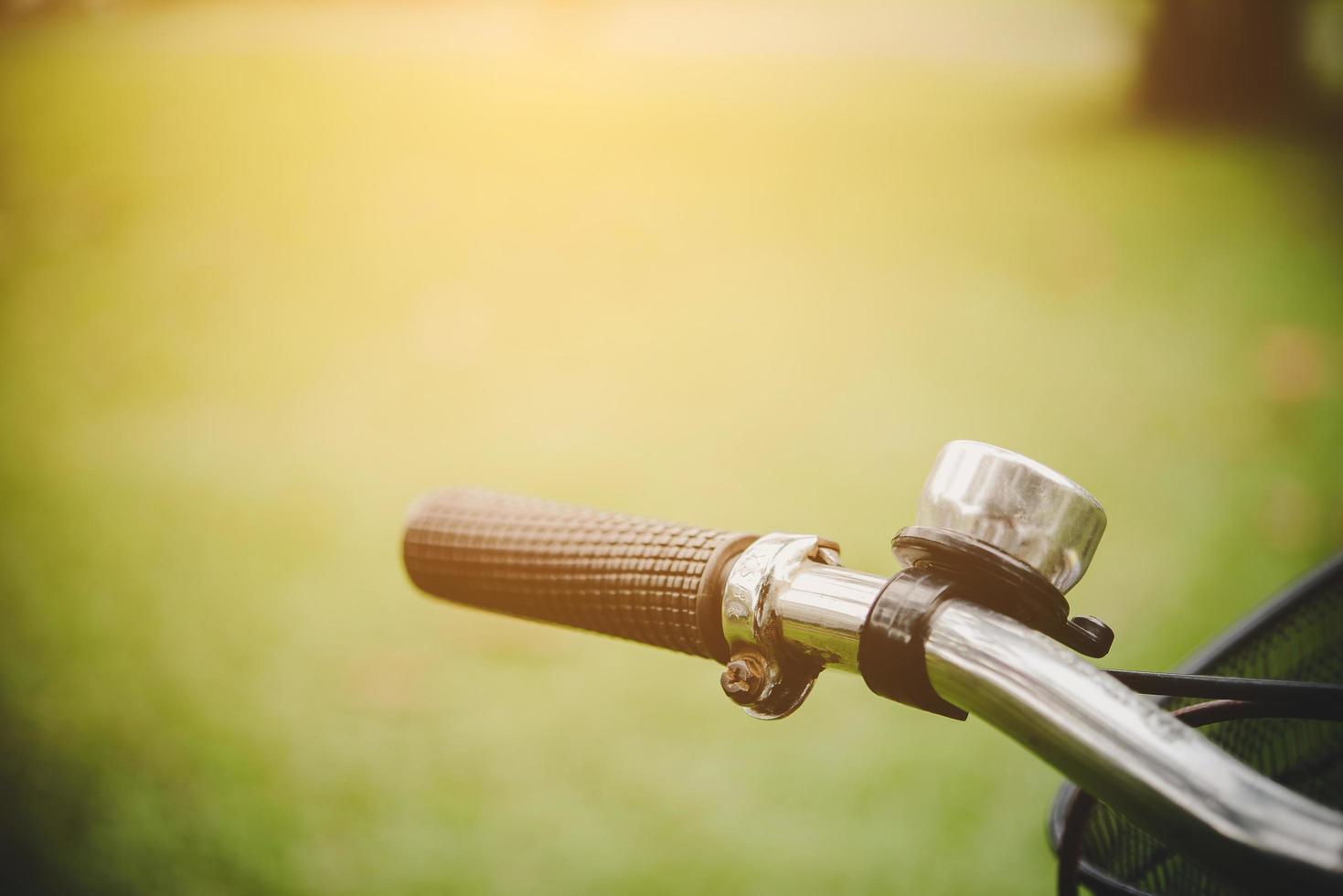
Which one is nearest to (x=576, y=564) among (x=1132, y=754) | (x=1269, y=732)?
(x=1132, y=754)

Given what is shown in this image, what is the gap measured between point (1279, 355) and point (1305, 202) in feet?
3.63

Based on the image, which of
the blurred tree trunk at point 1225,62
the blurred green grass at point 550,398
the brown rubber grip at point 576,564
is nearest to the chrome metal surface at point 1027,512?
the brown rubber grip at point 576,564

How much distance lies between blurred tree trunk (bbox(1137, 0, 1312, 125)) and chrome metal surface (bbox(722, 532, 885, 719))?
4024 millimetres

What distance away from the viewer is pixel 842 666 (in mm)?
340

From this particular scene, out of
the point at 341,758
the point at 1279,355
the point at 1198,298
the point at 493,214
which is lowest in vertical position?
the point at 341,758

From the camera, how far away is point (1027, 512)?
31cm

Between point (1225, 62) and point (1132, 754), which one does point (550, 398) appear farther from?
point (1225, 62)

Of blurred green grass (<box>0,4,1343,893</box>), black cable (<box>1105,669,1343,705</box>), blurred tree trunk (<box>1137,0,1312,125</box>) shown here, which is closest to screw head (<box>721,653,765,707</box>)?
black cable (<box>1105,669,1343,705</box>)

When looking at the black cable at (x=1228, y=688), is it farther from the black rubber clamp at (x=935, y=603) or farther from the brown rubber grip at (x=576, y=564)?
the brown rubber grip at (x=576, y=564)

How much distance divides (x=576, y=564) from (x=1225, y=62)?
420 cm

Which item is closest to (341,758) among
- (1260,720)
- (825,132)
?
(1260,720)

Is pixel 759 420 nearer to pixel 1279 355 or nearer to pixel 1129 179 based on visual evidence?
pixel 1279 355

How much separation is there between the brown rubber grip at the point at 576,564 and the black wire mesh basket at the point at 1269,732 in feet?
0.81

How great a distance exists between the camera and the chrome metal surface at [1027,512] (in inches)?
12.2
